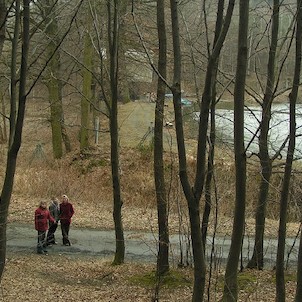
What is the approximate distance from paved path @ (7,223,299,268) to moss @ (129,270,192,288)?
1.47m

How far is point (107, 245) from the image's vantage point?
17078 millimetres

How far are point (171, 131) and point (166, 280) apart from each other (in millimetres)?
13126

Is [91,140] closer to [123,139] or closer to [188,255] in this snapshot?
[123,139]

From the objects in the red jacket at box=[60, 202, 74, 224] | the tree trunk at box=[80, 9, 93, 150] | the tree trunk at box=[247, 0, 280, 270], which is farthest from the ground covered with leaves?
the tree trunk at box=[80, 9, 93, 150]

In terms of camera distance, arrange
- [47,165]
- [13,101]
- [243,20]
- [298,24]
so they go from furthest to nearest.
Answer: [47,165], [298,24], [13,101], [243,20]

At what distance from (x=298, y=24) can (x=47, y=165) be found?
20.5 meters

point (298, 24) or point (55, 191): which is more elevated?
point (298, 24)

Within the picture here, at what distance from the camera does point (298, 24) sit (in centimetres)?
814

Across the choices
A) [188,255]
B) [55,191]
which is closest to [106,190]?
[55,191]

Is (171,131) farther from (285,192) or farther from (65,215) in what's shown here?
(285,192)

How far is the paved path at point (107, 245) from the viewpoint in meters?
15.6

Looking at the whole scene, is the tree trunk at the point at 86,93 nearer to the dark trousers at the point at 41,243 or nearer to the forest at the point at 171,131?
the forest at the point at 171,131

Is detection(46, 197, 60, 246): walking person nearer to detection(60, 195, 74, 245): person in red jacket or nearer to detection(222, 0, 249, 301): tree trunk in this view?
detection(60, 195, 74, 245): person in red jacket

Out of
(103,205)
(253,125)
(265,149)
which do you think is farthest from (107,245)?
(253,125)
